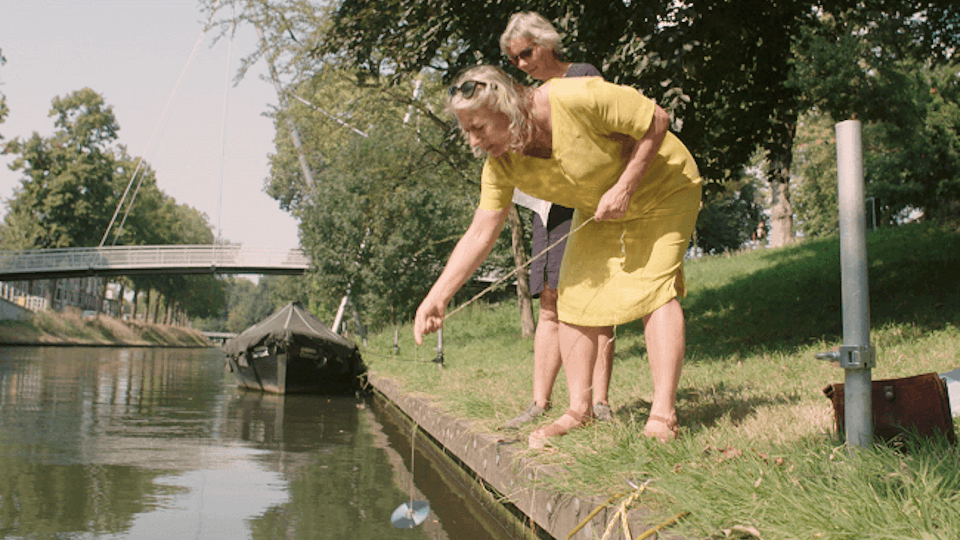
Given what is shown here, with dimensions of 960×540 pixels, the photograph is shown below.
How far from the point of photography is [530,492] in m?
3.02

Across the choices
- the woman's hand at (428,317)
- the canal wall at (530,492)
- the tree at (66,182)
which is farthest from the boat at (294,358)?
the tree at (66,182)

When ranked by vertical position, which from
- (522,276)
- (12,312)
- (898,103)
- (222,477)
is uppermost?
(898,103)

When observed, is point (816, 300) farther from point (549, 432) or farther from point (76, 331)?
point (76, 331)

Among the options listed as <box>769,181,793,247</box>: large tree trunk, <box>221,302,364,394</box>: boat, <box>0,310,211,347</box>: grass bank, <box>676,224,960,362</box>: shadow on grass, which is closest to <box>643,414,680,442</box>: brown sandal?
<box>676,224,960,362</box>: shadow on grass

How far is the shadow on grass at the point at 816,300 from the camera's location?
7555mm

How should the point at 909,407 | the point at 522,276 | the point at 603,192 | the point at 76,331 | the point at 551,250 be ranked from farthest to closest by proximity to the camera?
the point at 76,331 < the point at 522,276 < the point at 551,250 < the point at 603,192 < the point at 909,407

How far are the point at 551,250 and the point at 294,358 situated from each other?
9572 mm

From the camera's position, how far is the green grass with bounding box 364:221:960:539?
193 cm

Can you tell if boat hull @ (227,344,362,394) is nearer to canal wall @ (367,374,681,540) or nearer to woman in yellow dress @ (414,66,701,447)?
canal wall @ (367,374,681,540)

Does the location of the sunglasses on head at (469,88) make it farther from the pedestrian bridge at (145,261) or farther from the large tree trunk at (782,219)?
the pedestrian bridge at (145,261)

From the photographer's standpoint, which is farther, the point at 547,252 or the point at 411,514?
the point at 547,252

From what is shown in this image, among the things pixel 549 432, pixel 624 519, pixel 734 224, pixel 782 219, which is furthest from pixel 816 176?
pixel 624 519

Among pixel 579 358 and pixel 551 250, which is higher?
pixel 551 250

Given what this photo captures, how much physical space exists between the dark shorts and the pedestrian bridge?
4500 centimetres
